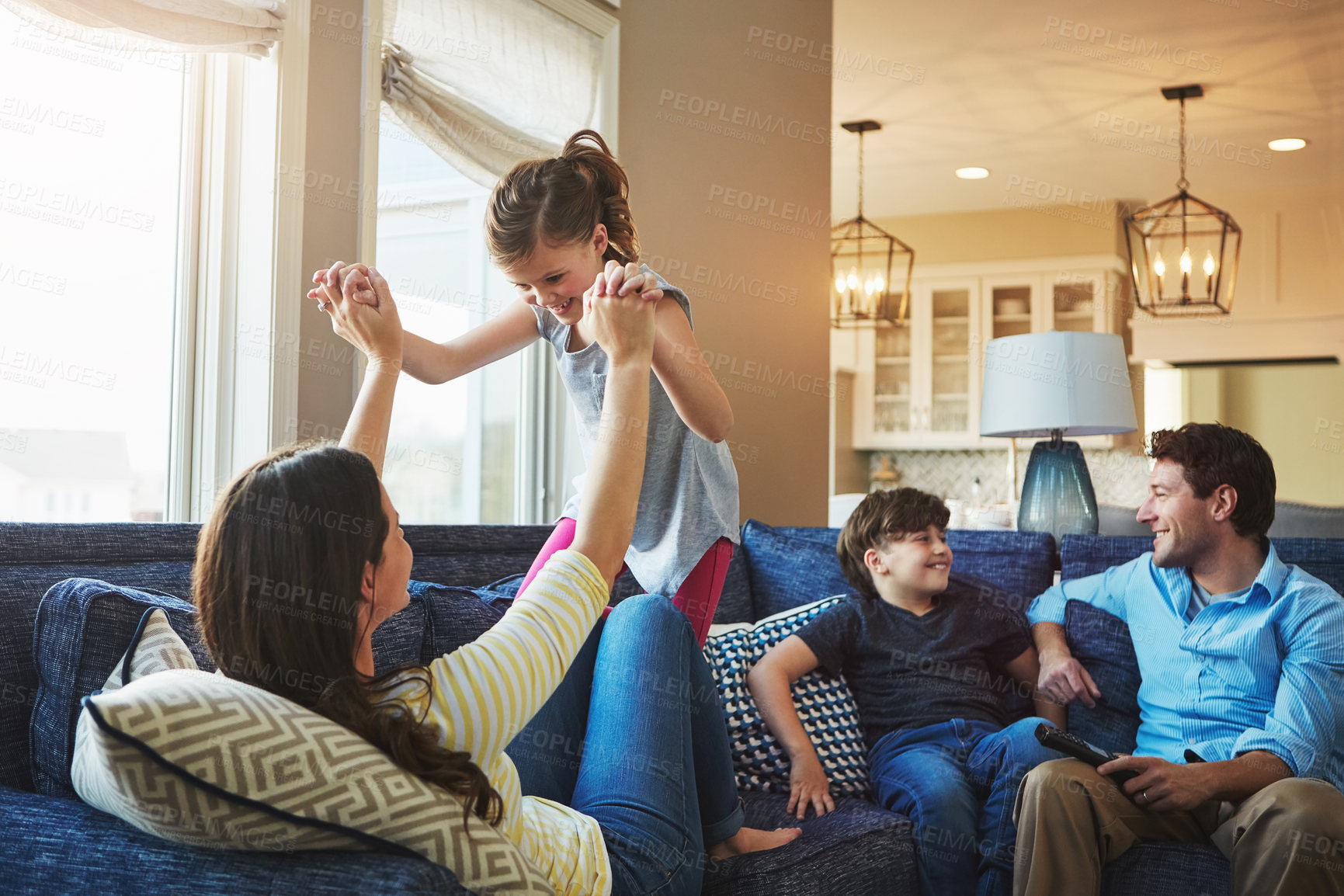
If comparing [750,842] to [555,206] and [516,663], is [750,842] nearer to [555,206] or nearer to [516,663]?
[516,663]

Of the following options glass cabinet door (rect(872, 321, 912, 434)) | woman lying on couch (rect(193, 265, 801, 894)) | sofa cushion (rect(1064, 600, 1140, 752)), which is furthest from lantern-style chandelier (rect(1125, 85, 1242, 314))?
woman lying on couch (rect(193, 265, 801, 894))

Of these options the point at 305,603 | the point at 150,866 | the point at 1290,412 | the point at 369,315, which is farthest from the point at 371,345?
the point at 1290,412

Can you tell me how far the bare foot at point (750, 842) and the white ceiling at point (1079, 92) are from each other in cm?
341

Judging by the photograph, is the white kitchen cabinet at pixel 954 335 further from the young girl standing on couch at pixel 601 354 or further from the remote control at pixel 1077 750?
the young girl standing on couch at pixel 601 354

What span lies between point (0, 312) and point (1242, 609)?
2.16 meters

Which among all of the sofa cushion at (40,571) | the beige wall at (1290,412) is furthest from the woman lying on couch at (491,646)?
the beige wall at (1290,412)

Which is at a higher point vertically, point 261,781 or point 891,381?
point 891,381

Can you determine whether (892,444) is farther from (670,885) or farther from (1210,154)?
(670,885)

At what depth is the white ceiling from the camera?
430 centimetres

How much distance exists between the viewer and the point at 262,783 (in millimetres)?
825

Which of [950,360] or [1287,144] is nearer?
[1287,144]

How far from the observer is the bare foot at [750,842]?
1554 mm

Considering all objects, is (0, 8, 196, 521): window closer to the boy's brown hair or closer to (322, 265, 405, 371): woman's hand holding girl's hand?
(322, 265, 405, 371): woman's hand holding girl's hand

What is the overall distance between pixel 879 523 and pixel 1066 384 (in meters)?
0.79
